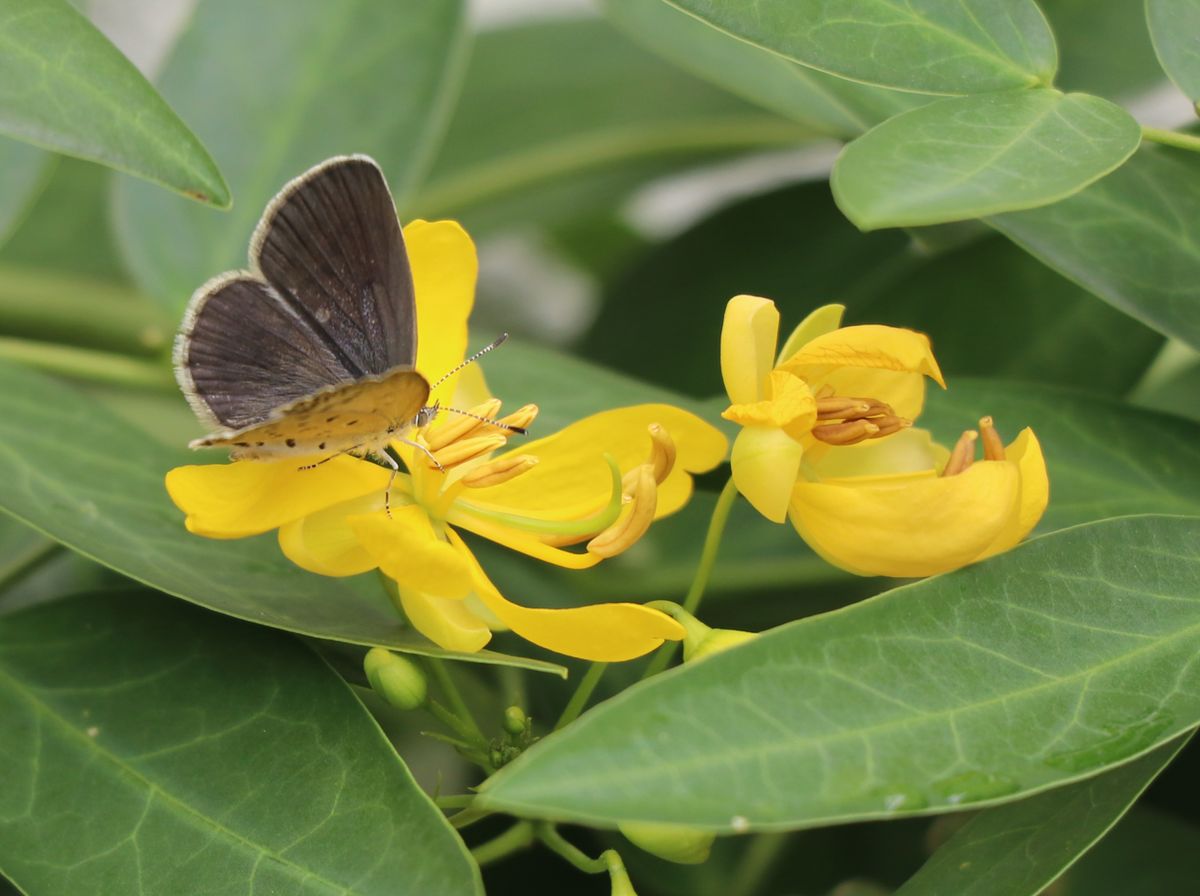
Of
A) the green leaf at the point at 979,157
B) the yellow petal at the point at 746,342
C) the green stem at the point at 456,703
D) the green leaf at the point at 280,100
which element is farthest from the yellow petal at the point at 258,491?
the green leaf at the point at 280,100

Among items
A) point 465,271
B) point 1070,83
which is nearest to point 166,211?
point 465,271

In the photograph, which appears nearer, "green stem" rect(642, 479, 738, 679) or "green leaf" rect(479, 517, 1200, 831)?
"green leaf" rect(479, 517, 1200, 831)

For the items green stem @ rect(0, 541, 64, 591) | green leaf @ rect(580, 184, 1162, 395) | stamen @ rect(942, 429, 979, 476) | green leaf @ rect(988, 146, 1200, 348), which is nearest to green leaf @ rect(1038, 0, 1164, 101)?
green leaf @ rect(580, 184, 1162, 395)

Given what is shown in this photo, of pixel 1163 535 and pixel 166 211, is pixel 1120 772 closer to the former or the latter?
pixel 1163 535

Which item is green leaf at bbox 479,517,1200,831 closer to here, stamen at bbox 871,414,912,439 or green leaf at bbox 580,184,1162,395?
stamen at bbox 871,414,912,439

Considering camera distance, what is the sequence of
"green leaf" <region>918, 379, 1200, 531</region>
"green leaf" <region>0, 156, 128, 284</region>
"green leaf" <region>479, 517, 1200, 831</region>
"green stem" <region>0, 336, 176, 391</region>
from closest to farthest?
"green leaf" <region>479, 517, 1200, 831</region>
"green leaf" <region>918, 379, 1200, 531</region>
"green stem" <region>0, 336, 176, 391</region>
"green leaf" <region>0, 156, 128, 284</region>

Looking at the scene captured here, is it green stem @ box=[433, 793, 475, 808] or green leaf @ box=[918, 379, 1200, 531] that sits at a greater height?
green leaf @ box=[918, 379, 1200, 531]
